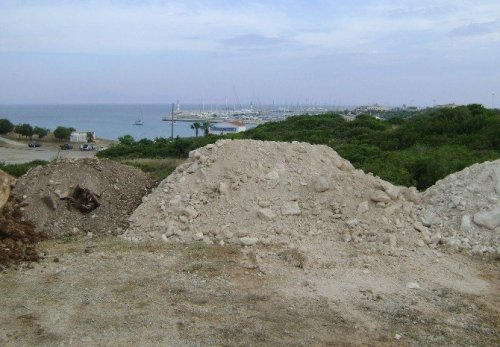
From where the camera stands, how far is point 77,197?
9891mm

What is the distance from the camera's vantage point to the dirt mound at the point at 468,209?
340 inches

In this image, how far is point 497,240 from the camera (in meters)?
8.52

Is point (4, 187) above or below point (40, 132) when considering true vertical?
above

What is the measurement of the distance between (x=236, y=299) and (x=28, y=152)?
148 feet

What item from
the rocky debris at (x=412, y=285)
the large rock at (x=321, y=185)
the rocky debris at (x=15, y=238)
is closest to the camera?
the rocky debris at (x=412, y=285)

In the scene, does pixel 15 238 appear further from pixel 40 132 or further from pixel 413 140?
pixel 40 132

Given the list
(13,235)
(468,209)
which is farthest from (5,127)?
(468,209)

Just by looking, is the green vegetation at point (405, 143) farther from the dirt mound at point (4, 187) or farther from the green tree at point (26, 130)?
the green tree at point (26, 130)

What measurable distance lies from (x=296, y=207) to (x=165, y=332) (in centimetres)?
409

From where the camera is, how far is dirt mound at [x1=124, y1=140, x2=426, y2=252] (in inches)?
339

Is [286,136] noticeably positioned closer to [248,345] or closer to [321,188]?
[321,188]

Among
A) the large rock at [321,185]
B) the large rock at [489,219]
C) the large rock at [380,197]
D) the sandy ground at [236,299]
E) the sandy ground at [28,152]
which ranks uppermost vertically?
the large rock at [321,185]

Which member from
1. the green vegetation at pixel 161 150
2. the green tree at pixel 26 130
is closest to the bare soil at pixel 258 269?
the green vegetation at pixel 161 150

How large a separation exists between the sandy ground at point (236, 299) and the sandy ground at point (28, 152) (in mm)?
31864
